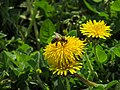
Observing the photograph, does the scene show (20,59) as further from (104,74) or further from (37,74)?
(104,74)

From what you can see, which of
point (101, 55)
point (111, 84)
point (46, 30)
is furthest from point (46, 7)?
point (111, 84)

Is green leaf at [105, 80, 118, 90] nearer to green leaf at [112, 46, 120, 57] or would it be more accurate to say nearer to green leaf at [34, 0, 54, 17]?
green leaf at [112, 46, 120, 57]

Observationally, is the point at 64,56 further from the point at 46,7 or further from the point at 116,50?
the point at 46,7

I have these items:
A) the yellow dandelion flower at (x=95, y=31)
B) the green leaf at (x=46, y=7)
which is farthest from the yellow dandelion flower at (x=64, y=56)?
the green leaf at (x=46, y=7)

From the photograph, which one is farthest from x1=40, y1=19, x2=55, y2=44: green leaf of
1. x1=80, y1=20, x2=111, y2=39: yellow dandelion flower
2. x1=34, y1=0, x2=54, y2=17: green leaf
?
x1=80, y1=20, x2=111, y2=39: yellow dandelion flower

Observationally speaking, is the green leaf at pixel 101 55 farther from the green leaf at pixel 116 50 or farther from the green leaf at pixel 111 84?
the green leaf at pixel 111 84

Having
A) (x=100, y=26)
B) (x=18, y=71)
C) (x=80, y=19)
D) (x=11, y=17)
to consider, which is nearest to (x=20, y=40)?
(x=11, y=17)

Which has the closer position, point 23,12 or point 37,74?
point 37,74
